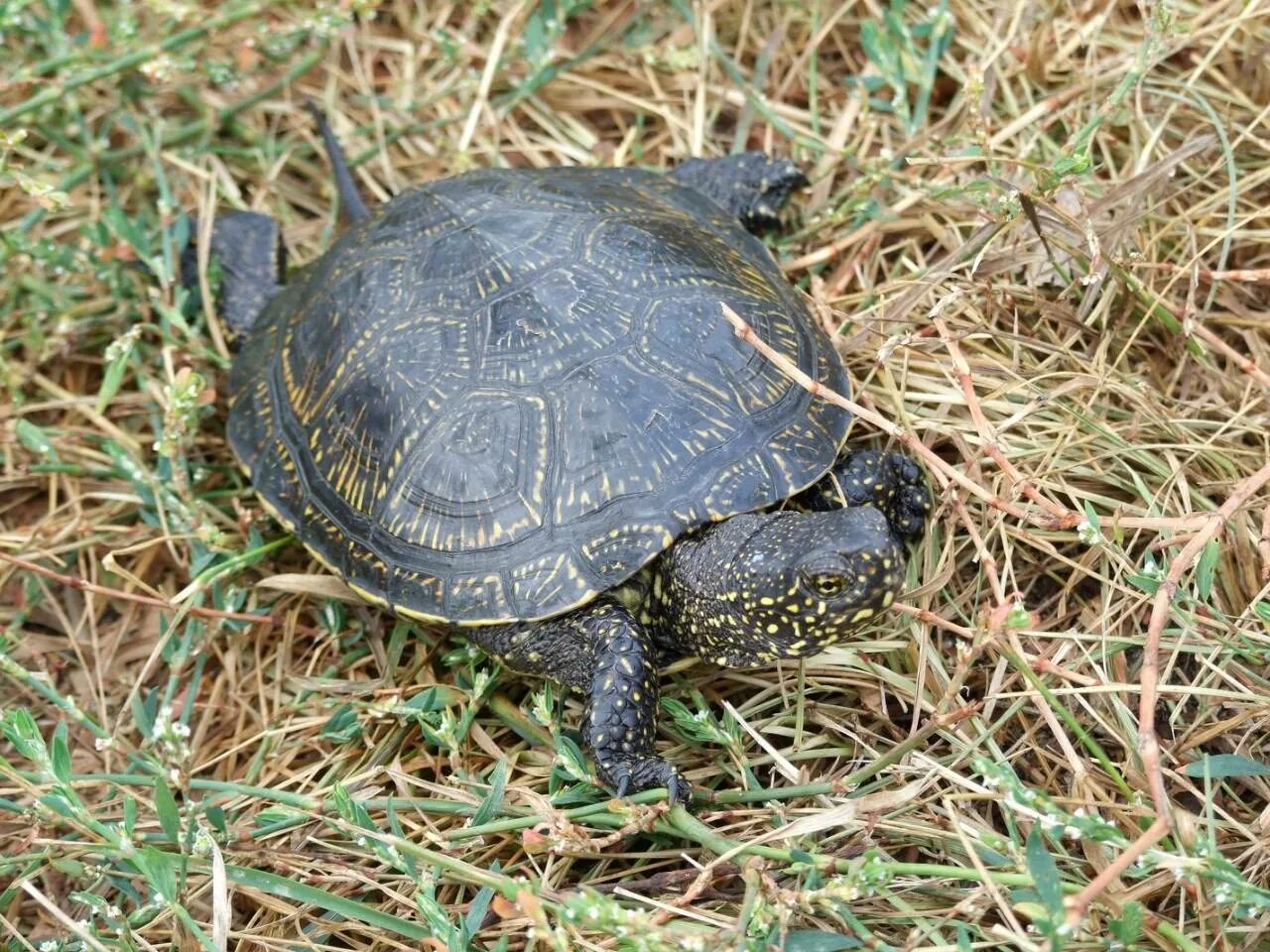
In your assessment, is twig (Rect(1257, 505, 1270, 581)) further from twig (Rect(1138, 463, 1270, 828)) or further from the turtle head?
the turtle head

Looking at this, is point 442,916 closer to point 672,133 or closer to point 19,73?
point 672,133

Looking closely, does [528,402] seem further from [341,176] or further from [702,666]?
[341,176]

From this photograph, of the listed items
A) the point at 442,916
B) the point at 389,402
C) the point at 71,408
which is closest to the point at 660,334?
the point at 389,402

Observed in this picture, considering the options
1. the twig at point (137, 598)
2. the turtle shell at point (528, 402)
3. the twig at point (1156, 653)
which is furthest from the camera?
the twig at point (137, 598)

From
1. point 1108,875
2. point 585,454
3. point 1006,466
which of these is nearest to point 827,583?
point 1006,466

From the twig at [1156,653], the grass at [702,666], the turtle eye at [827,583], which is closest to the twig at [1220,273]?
the grass at [702,666]

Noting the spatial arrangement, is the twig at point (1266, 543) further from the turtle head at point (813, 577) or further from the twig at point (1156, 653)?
the turtle head at point (813, 577)

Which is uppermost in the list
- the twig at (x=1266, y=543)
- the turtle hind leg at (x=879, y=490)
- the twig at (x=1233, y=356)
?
the twig at (x=1233, y=356)
